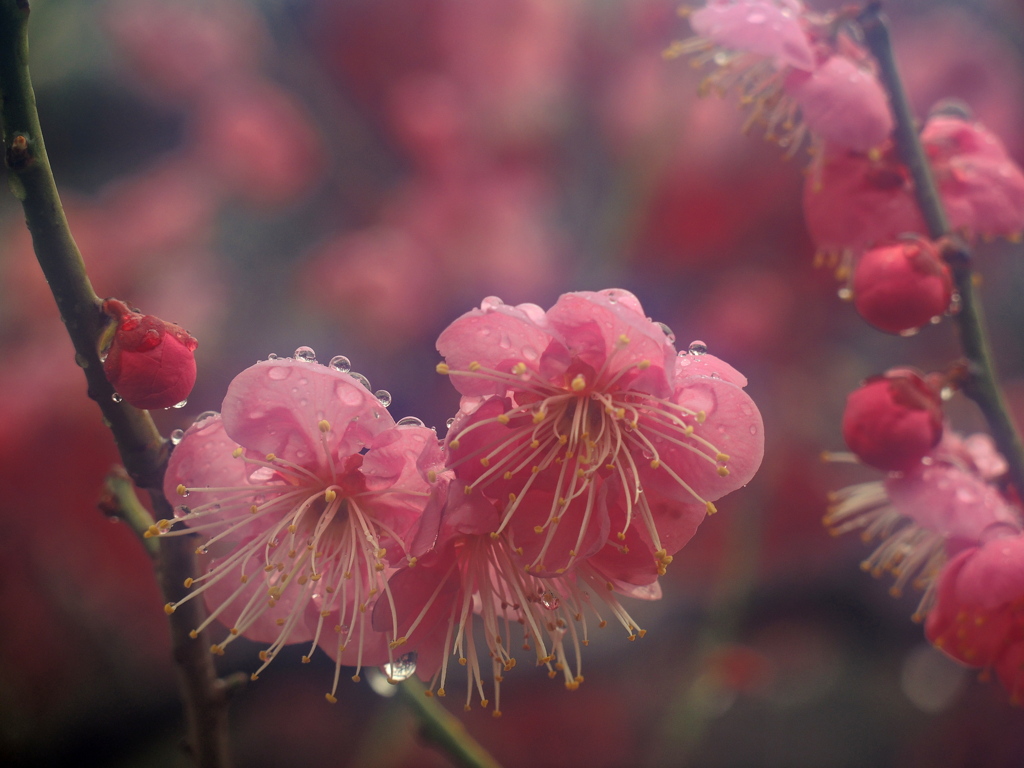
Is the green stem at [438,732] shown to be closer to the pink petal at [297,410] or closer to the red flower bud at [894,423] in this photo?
the pink petal at [297,410]

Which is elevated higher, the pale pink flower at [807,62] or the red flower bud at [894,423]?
the pale pink flower at [807,62]

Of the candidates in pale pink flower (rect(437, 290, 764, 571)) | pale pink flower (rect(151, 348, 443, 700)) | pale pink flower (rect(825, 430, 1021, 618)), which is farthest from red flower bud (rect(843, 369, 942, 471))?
pale pink flower (rect(151, 348, 443, 700))

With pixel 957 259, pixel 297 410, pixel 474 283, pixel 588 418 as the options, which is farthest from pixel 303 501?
pixel 474 283

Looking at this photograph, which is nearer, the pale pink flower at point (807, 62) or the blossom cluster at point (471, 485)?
the blossom cluster at point (471, 485)

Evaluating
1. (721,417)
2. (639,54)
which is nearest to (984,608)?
(721,417)

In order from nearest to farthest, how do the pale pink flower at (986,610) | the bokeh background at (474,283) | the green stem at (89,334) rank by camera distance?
the green stem at (89,334), the pale pink flower at (986,610), the bokeh background at (474,283)

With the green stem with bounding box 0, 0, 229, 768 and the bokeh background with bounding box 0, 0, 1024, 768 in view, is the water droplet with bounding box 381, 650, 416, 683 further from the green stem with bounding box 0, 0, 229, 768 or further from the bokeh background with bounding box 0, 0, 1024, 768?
the bokeh background with bounding box 0, 0, 1024, 768

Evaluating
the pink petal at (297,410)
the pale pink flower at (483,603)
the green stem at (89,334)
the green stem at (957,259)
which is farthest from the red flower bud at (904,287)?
the green stem at (89,334)

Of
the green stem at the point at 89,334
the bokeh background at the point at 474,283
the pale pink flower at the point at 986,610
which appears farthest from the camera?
the bokeh background at the point at 474,283

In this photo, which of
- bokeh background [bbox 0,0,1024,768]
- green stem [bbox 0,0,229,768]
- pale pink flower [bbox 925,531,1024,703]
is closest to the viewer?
green stem [bbox 0,0,229,768]
